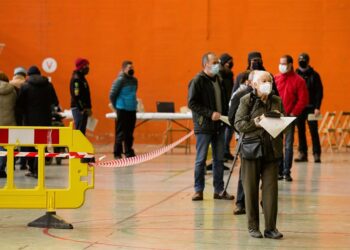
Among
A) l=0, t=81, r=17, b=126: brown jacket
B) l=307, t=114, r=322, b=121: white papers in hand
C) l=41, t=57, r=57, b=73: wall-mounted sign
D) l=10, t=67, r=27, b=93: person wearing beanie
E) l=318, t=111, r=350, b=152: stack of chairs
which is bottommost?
l=318, t=111, r=350, b=152: stack of chairs

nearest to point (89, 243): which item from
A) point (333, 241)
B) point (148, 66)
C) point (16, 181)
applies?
point (333, 241)

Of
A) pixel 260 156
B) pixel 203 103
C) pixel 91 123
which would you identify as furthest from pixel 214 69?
pixel 91 123

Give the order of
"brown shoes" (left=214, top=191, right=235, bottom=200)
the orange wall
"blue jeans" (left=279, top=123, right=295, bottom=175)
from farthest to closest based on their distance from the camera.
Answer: the orange wall
"blue jeans" (left=279, top=123, right=295, bottom=175)
"brown shoes" (left=214, top=191, right=235, bottom=200)

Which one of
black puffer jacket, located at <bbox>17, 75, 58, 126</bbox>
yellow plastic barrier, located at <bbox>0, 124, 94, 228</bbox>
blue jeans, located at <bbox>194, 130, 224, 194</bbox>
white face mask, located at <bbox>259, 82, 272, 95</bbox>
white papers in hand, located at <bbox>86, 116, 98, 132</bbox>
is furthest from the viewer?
white papers in hand, located at <bbox>86, 116, 98, 132</bbox>

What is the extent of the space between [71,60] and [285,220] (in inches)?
548

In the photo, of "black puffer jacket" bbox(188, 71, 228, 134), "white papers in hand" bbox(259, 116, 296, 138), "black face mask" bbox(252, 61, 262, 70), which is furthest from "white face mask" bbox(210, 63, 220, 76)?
"white papers in hand" bbox(259, 116, 296, 138)

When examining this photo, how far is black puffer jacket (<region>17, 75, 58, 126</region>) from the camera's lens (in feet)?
49.5

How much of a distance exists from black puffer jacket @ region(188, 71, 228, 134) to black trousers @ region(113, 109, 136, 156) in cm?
701

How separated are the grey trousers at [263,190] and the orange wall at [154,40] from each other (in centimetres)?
1397

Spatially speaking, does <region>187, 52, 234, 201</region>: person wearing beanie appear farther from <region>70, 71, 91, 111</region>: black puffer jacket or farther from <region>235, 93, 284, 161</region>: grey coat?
<region>70, 71, 91, 111</region>: black puffer jacket

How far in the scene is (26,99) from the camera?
15.1 meters

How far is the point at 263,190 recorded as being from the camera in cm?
953

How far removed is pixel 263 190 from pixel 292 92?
18.2ft

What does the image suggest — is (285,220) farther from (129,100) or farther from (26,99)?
(129,100)
